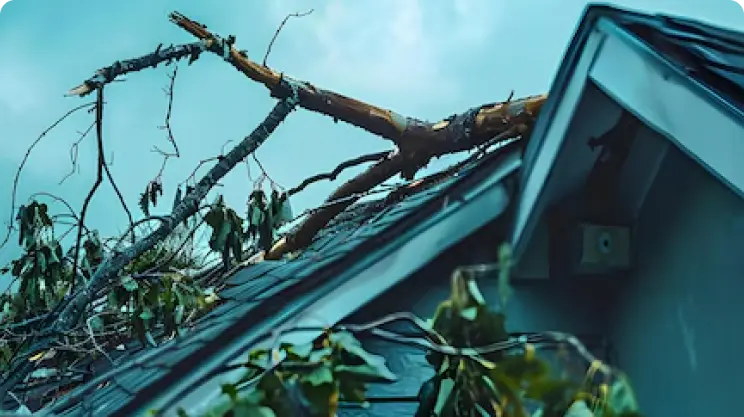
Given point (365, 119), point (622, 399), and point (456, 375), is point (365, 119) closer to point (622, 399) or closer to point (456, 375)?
point (456, 375)

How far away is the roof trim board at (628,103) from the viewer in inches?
48.1

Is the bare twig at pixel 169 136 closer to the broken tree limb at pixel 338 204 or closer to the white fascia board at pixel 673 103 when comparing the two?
the broken tree limb at pixel 338 204

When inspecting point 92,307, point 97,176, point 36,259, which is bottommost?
point 92,307

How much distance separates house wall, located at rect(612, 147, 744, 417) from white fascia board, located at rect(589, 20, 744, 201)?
0.25 meters

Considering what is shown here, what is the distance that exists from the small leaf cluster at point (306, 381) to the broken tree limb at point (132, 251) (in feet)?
6.15

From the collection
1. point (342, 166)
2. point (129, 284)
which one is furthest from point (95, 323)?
point (342, 166)

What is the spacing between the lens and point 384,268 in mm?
1645

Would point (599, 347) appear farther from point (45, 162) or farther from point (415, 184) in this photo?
point (45, 162)

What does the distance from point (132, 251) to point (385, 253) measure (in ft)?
5.30

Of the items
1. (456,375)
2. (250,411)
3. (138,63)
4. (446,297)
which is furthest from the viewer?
(138,63)

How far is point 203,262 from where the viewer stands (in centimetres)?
368

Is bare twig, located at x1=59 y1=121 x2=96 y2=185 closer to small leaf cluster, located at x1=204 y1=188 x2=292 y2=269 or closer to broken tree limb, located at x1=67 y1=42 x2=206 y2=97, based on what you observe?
broken tree limb, located at x1=67 y1=42 x2=206 y2=97

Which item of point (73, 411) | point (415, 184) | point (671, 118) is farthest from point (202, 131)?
point (671, 118)

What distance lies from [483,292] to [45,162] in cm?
247
